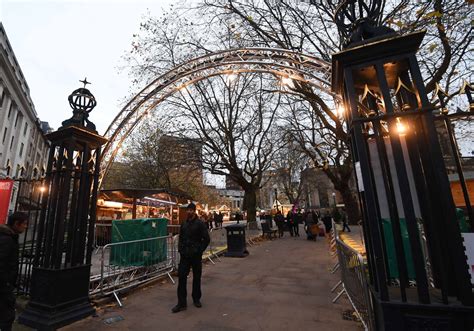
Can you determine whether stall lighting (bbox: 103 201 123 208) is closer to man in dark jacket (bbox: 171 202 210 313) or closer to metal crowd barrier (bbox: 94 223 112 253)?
metal crowd barrier (bbox: 94 223 112 253)

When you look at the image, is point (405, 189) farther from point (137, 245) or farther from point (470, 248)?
point (137, 245)

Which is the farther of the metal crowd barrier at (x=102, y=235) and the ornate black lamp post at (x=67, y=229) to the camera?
the metal crowd barrier at (x=102, y=235)

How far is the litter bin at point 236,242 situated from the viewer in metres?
10.8

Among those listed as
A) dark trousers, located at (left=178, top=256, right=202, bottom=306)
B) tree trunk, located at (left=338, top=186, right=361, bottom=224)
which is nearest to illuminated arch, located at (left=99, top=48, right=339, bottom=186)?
dark trousers, located at (left=178, top=256, right=202, bottom=306)

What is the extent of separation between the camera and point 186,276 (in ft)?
15.7

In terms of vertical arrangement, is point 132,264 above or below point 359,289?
above

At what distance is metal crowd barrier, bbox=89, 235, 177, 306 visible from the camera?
551cm

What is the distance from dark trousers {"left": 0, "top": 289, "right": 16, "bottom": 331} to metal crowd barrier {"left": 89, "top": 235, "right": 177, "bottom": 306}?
1920 millimetres

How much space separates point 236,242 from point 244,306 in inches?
243

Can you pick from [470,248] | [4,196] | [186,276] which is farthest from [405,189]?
[4,196]

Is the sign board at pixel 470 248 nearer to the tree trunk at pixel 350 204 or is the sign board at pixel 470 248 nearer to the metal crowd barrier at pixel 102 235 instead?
the metal crowd barrier at pixel 102 235

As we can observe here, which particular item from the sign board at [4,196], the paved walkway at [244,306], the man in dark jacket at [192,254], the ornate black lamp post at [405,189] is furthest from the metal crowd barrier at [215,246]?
the ornate black lamp post at [405,189]

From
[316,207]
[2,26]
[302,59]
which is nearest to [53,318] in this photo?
[302,59]

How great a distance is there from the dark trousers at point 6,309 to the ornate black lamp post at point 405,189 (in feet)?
14.9
